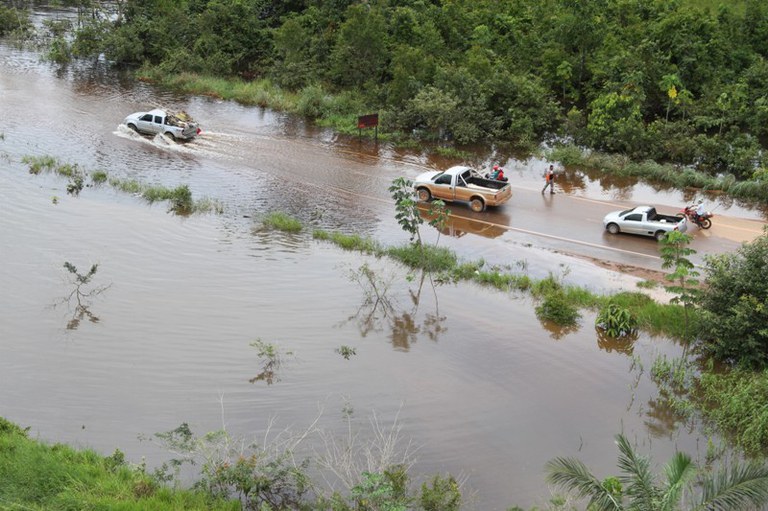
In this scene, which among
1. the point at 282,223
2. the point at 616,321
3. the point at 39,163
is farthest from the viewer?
the point at 39,163

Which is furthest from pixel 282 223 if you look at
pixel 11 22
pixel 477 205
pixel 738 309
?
pixel 11 22

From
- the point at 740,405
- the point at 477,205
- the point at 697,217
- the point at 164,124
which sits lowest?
the point at 740,405

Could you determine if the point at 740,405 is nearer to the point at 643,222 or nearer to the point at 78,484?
the point at 643,222

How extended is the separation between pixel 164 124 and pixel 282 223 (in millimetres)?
11274

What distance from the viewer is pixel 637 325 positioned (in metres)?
19.9

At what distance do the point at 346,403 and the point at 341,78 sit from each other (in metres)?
26.6

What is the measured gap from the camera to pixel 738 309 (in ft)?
59.0

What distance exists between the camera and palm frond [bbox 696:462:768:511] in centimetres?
1053

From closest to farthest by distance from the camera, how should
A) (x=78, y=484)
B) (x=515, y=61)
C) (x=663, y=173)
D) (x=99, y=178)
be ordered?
(x=78, y=484) → (x=99, y=178) → (x=663, y=173) → (x=515, y=61)

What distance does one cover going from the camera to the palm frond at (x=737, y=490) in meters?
10.5

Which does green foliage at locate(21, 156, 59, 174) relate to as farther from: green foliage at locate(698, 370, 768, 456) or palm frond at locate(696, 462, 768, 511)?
palm frond at locate(696, 462, 768, 511)

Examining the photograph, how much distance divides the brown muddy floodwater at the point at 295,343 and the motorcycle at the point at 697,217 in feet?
15.0

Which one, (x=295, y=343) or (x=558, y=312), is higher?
(x=558, y=312)

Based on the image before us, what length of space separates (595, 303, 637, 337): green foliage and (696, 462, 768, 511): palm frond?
28.9ft
